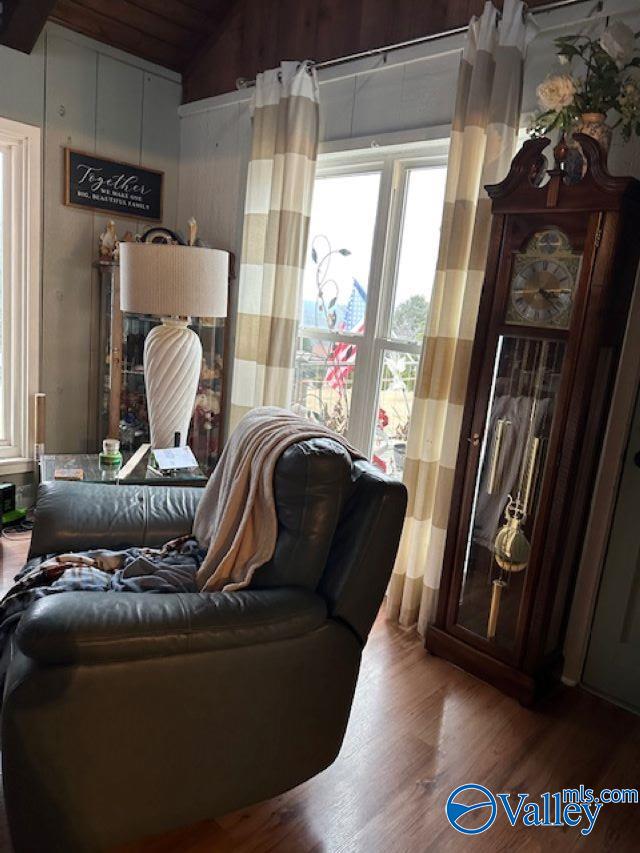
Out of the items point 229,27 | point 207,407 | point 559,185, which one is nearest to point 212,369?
point 207,407

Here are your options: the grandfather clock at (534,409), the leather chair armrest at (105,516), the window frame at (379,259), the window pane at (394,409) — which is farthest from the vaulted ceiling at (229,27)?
the leather chair armrest at (105,516)

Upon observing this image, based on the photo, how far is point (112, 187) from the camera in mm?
3262

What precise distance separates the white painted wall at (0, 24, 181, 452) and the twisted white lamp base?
95cm

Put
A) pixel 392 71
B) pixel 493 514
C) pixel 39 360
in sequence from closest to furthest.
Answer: pixel 493 514, pixel 392 71, pixel 39 360

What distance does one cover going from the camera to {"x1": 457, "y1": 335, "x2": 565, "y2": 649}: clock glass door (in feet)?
6.57

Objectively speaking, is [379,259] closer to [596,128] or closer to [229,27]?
[596,128]

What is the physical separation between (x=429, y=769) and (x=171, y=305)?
181cm

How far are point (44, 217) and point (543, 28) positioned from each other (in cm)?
240

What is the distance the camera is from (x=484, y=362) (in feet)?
6.86

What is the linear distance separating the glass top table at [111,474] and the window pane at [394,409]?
0.84m

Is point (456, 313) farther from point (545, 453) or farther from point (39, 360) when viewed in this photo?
point (39, 360)

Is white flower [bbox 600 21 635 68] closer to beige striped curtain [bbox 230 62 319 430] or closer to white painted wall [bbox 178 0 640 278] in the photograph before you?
white painted wall [bbox 178 0 640 278]

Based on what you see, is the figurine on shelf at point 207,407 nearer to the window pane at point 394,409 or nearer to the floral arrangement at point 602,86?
the window pane at point 394,409

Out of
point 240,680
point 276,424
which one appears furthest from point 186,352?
point 240,680
